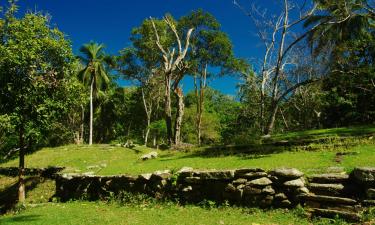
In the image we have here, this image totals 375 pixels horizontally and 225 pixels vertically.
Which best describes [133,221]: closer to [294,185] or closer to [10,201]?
[294,185]

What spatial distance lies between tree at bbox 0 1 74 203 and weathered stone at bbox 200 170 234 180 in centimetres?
701

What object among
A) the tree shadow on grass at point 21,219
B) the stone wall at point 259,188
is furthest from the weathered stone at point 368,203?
the tree shadow on grass at point 21,219

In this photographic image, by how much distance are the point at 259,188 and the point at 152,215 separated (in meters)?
3.07

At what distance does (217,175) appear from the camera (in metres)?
11.0

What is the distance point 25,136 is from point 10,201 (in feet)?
11.7

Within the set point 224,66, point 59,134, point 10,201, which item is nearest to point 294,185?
point 10,201

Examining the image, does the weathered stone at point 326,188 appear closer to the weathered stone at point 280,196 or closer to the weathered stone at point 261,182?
the weathered stone at point 280,196

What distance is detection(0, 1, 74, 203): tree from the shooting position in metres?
13.6

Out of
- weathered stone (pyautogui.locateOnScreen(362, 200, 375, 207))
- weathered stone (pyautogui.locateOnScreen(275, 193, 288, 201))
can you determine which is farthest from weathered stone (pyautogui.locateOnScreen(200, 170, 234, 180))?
weathered stone (pyautogui.locateOnScreen(362, 200, 375, 207))

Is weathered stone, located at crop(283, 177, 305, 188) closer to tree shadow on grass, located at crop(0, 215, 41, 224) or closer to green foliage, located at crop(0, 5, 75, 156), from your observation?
tree shadow on grass, located at crop(0, 215, 41, 224)

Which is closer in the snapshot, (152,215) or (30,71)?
(152,215)

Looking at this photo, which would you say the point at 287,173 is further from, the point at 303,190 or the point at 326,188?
the point at 326,188

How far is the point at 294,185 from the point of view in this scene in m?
9.26

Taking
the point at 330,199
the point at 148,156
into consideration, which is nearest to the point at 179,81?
the point at 148,156
